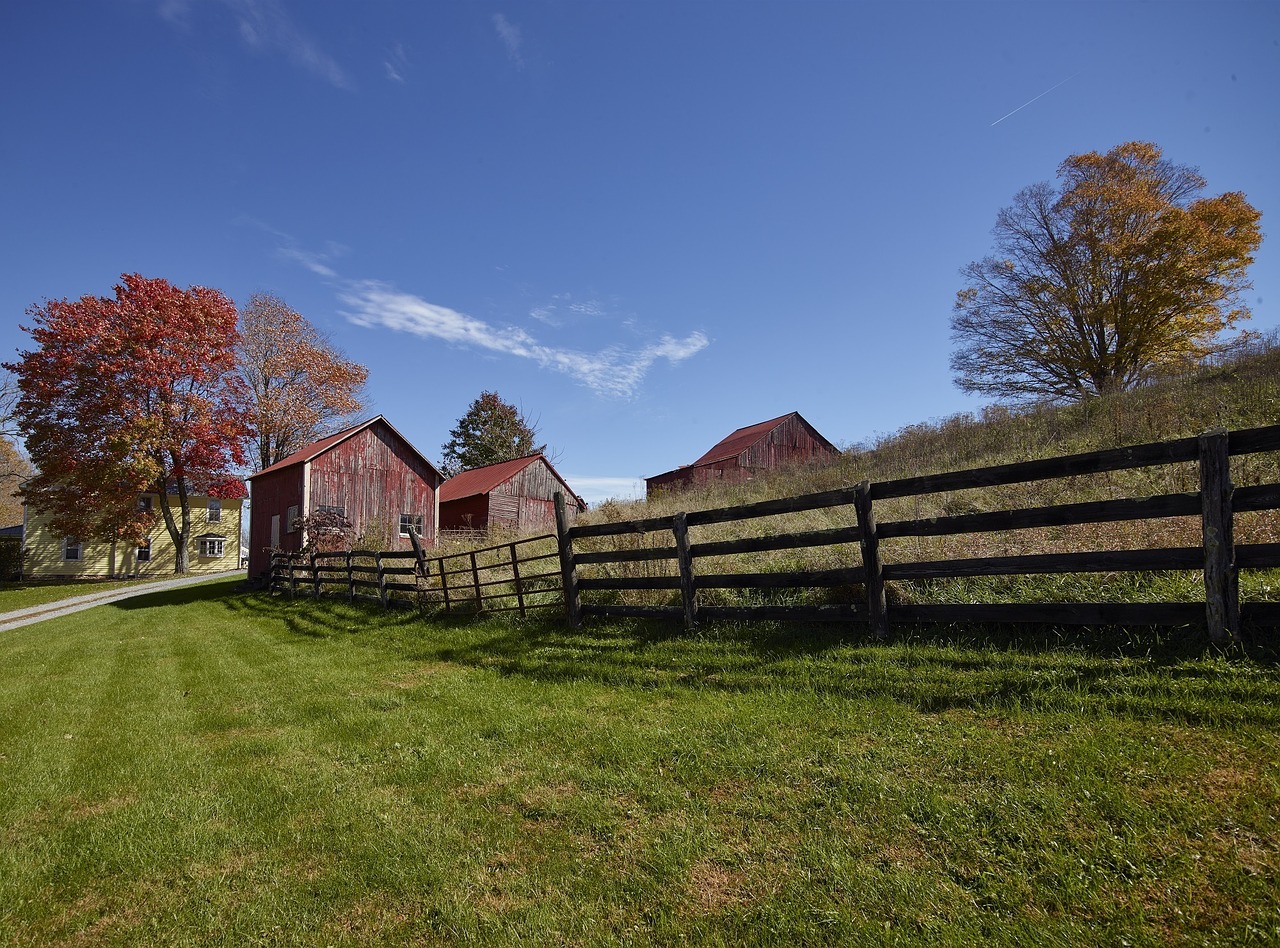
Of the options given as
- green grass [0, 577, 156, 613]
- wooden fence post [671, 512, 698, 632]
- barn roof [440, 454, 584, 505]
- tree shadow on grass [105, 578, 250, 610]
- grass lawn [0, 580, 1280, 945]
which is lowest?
tree shadow on grass [105, 578, 250, 610]

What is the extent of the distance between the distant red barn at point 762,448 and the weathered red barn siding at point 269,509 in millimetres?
17552

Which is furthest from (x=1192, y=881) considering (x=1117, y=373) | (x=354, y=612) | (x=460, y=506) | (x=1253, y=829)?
(x=460, y=506)

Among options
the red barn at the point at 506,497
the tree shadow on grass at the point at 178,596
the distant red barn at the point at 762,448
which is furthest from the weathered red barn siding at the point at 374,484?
the distant red barn at the point at 762,448

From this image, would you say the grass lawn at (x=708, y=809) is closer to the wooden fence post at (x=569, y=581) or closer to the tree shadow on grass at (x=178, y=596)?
the wooden fence post at (x=569, y=581)

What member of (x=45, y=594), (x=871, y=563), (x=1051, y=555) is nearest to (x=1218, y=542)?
(x=1051, y=555)

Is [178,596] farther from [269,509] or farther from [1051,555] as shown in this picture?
[1051,555]

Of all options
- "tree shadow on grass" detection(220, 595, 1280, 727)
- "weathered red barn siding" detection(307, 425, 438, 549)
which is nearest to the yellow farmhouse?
"weathered red barn siding" detection(307, 425, 438, 549)

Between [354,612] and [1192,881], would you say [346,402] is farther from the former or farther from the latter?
[1192,881]

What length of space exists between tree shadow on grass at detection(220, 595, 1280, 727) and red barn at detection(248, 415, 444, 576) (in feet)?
62.8

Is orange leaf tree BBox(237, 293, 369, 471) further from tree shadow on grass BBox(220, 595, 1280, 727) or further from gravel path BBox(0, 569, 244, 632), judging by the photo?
tree shadow on grass BBox(220, 595, 1280, 727)

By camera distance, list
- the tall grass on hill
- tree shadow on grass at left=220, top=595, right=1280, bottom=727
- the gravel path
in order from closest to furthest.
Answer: tree shadow on grass at left=220, top=595, right=1280, bottom=727 → the tall grass on hill → the gravel path

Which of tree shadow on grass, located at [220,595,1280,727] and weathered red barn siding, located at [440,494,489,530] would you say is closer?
tree shadow on grass, located at [220,595,1280,727]

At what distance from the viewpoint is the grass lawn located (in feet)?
8.27

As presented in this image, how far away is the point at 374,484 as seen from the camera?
87.6ft
